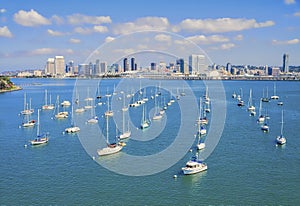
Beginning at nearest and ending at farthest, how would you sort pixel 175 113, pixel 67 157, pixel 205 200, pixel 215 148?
pixel 205 200, pixel 67 157, pixel 215 148, pixel 175 113

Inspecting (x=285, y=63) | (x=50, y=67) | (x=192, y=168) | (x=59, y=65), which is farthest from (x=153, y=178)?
(x=50, y=67)

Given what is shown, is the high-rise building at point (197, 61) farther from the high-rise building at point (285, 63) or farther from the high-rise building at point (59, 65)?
the high-rise building at point (285, 63)

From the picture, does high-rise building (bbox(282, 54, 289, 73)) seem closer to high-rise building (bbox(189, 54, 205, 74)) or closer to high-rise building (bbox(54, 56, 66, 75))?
high-rise building (bbox(54, 56, 66, 75))

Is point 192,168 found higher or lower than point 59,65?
lower

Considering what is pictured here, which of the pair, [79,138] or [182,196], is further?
[79,138]

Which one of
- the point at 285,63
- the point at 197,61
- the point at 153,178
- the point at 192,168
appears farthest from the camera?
the point at 285,63

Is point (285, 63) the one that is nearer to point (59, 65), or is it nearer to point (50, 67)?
point (59, 65)

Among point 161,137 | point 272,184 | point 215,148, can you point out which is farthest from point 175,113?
point 272,184

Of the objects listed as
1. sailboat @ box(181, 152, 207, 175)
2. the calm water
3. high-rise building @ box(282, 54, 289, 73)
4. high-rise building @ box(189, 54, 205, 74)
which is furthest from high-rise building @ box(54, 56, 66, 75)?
sailboat @ box(181, 152, 207, 175)

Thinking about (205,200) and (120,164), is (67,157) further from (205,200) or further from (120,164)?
(205,200)

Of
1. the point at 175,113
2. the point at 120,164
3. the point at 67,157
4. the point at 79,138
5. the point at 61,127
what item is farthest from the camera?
the point at 175,113

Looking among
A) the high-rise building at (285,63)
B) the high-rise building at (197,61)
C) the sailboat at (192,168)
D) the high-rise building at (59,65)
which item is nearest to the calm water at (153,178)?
the sailboat at (192,168)
